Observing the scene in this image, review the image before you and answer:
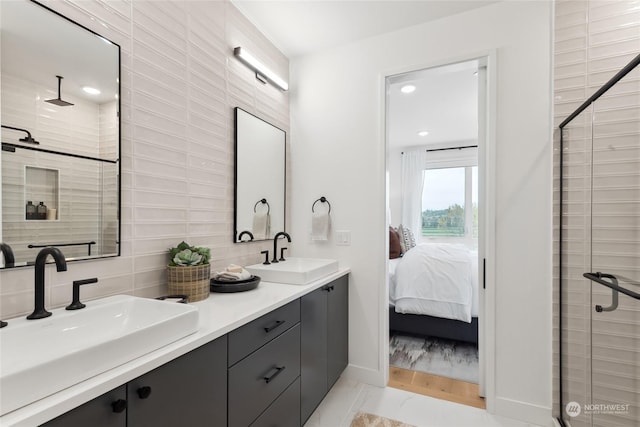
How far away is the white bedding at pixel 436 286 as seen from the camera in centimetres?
286

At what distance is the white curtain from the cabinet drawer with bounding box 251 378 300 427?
4603 millimetres

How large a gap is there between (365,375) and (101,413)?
6.35 feet

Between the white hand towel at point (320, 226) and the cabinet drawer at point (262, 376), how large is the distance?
0.89m

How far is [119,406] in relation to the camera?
2.50 ft

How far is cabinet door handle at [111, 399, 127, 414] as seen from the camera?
76 cm

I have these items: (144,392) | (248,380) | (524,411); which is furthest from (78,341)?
(524,411)

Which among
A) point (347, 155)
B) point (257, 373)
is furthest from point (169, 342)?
point (347, 155)

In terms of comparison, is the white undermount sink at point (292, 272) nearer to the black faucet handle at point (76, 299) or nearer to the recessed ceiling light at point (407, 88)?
the black faucet handle at point (76, 299)

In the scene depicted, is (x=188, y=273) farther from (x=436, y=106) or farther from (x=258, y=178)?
(x=436, y=106)

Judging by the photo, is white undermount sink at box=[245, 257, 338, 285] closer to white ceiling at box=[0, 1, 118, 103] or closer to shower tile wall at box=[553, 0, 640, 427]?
white ceiling at box=[0, 1, 118, 103]

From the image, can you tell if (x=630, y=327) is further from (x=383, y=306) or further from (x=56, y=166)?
(x=56, y=166)

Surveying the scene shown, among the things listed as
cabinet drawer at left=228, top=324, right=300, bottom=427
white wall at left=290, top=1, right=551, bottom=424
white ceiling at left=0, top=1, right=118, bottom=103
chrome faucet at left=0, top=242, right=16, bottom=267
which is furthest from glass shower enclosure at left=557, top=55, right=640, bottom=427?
chrome faucet at left=0, top=242, right=16, bottom=267

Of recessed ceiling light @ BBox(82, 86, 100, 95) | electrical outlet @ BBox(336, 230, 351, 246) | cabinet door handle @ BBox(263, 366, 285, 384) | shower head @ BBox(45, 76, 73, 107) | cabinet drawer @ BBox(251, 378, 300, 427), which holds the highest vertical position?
recessed ceiling light @ BBox(82, 86, 100, 95)

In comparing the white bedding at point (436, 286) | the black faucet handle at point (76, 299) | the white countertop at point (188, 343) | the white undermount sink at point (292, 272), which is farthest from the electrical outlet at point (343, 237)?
the black faucet handle at point (76, 299)
